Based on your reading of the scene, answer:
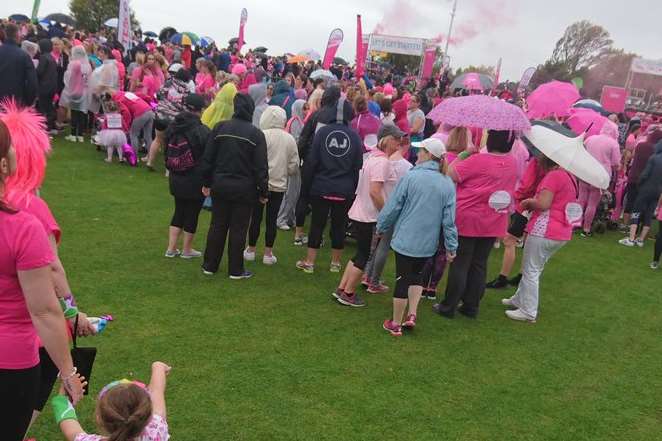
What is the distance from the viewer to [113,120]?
31.9 ft

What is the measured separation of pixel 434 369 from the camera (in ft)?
14.7

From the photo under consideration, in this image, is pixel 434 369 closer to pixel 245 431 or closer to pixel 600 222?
pixel 245 431

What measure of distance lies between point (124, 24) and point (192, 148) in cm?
943

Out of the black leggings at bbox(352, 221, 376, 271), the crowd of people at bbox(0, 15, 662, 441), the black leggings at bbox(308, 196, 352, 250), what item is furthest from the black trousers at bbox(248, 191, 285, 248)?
the black leggings at bbox(352, 221, 376, 271)

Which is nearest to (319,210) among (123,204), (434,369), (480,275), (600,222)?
(480,275)

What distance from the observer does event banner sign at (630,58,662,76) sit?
35594 mm

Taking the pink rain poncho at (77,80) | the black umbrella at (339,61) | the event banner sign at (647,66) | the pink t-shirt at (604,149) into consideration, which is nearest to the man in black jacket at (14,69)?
the pink rain poncho at (77,80)

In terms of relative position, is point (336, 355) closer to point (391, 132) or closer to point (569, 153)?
point (391, 132)

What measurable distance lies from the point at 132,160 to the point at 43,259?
8.64 m

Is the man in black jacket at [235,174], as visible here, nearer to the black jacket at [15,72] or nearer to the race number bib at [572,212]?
the race number bib at [572,212]

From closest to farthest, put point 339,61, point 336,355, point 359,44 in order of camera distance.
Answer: point 336,355, point 359,44, point 339,61

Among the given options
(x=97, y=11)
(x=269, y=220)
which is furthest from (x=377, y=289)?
(x=97, y=11)

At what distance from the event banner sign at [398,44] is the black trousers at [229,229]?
2172 cm

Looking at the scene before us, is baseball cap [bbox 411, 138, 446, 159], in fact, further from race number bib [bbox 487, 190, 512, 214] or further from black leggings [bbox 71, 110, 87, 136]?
black leggings [bbox 71, 110, 87, 136]
